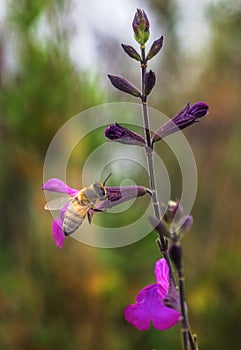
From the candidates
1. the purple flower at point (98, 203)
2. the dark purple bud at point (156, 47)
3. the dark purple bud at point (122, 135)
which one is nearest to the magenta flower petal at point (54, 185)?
the purple flower at point (98, 203)

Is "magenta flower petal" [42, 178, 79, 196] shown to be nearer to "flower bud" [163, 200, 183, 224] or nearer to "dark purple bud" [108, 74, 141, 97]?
"dark purple bud" [108, 74, 141, 97]

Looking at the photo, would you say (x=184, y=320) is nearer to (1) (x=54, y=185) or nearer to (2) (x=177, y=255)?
(2) (x=177, y=255)

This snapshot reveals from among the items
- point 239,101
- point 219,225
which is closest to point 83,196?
point 219,225

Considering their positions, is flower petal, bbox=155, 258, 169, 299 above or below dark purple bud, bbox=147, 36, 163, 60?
below

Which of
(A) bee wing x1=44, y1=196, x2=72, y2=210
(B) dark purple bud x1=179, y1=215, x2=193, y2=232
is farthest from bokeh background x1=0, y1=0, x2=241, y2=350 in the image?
(B) dark purple bud x1=179, y1=215, x2=193, y2=232

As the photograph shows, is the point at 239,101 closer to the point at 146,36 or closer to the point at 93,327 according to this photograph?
the point at 93,327

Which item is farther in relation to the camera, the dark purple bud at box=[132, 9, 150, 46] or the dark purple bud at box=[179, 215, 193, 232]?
the dark purple bud at box=[132, 9, 150, 46]
